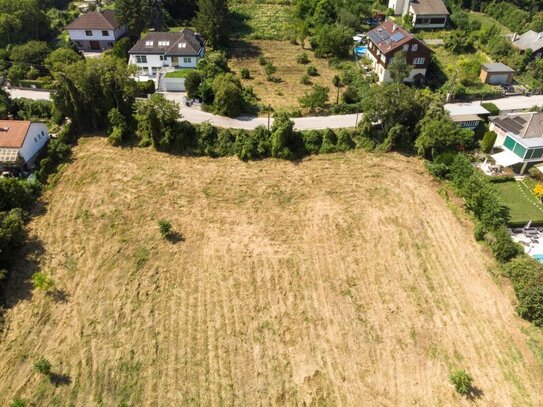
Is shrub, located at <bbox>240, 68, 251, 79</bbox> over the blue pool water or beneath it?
beneath

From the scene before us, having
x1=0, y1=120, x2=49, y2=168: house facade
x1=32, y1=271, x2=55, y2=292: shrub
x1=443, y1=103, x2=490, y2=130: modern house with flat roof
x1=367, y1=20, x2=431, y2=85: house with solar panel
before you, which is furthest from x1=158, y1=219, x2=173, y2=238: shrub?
x1=367, y1=20, x2=431, y2=85: house with solar panel

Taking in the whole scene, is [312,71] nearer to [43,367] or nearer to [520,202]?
[520,202]

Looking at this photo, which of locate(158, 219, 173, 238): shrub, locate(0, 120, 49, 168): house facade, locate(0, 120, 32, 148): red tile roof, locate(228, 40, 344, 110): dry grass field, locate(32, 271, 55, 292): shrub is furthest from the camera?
locate(228, 40, 344, 110): dry grass field

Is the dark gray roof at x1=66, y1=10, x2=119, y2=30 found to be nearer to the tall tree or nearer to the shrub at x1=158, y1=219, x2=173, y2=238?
the tall tree

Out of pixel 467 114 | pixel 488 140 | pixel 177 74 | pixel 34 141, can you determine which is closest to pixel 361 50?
pixel 467 114

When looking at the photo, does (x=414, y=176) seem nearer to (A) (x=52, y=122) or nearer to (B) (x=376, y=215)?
(B) (x=376, y=215)

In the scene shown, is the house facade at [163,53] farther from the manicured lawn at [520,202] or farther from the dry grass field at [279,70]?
the manicured lawn at [520,202]

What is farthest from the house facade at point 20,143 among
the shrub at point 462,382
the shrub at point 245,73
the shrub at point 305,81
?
the shrub at point 462,382
